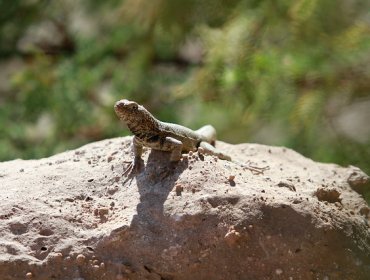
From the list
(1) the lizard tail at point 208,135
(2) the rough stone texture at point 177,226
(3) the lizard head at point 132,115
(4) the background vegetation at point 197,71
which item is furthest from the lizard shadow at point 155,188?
(4) the background vegetation at point 197,71

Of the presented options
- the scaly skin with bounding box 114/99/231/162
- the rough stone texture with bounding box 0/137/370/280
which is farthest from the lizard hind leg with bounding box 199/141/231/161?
the rough stone texture with bounding box 0/137/370/280

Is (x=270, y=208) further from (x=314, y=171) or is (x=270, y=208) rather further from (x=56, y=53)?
(x=56, y=53)

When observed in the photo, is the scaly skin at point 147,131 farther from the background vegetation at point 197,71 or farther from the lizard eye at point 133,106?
the background vegetation at point 197,71

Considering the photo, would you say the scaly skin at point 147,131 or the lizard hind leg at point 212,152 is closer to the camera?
the scaly skin at point 147,131

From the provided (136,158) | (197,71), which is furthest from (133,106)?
(197,71)

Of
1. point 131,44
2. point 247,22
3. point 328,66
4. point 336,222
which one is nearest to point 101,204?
point 336,222

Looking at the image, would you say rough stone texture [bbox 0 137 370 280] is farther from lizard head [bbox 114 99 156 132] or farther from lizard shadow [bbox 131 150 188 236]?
lizard head [bbox 114 99 156 132]

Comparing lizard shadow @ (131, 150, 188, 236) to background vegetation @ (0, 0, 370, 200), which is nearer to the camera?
lizard shadow @ (131, 150, 188, 236)
